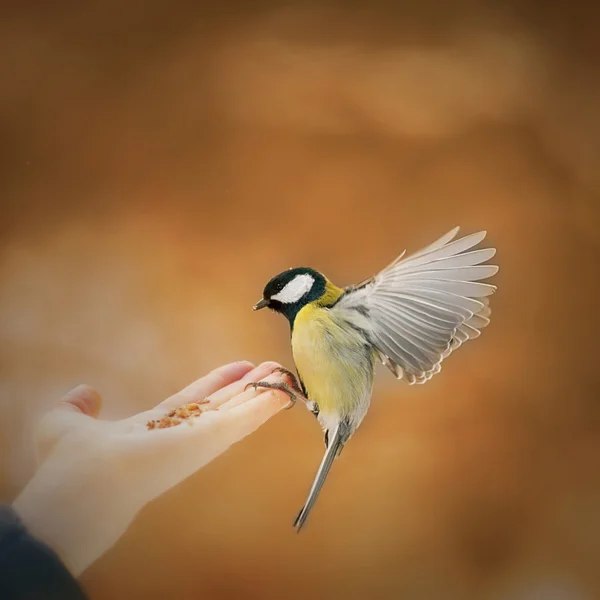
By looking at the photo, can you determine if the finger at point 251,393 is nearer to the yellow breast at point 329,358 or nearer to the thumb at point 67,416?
the yellow breast at point 329,358

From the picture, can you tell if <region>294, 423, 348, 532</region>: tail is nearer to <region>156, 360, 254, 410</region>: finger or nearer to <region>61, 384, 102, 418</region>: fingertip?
<region>156, 360, 254, 410</region>: finger

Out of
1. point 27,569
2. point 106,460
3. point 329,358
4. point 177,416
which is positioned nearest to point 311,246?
point 329,358

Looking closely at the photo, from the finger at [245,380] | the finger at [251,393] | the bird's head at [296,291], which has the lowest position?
the finger at [251,393]

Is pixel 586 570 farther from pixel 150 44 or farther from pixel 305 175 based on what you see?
pixel 150 44

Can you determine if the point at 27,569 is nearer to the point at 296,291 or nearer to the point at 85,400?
the point at 85,400

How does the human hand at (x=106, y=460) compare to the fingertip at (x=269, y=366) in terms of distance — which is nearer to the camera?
the human hand at (x=106, y=460)

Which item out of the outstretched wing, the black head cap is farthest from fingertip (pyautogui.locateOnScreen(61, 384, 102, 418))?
the outstretched wing

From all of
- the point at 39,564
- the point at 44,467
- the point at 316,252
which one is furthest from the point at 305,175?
the point at 39,564

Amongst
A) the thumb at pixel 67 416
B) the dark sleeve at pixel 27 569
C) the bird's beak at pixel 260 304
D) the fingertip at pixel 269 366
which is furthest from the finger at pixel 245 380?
the dark sleeve at pixel 27 569

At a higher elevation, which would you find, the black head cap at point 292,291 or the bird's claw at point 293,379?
the black head cap at point 292,291
